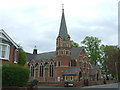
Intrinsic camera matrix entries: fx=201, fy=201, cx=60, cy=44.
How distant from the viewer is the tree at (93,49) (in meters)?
77.2

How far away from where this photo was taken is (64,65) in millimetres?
61906

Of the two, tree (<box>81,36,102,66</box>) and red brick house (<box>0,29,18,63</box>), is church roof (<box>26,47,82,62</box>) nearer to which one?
tree (<box>81,36,102,66</box>)

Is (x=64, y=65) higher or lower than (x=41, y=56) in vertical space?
lower

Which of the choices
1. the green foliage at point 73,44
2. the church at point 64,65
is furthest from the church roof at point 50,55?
the green foliage at point 73,44

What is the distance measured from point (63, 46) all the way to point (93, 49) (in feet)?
64.8

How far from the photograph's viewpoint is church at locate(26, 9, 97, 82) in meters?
60.0

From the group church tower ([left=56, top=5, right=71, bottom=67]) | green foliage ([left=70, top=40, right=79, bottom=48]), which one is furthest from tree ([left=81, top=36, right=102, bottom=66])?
church tower ([left=56, top=5, right=71, bottom=67])

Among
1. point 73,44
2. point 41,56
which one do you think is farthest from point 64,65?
point 73,44

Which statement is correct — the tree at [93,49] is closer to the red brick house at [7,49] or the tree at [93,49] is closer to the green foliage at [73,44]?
the green foliage at [73,44]

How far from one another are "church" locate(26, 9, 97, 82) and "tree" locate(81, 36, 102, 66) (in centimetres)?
850

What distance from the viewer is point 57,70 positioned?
2446 inches

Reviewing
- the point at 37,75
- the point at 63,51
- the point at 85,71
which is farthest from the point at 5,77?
the point at 37,75

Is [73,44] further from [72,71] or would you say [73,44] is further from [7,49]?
[7,49]

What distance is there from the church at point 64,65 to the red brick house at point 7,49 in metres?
32.4
